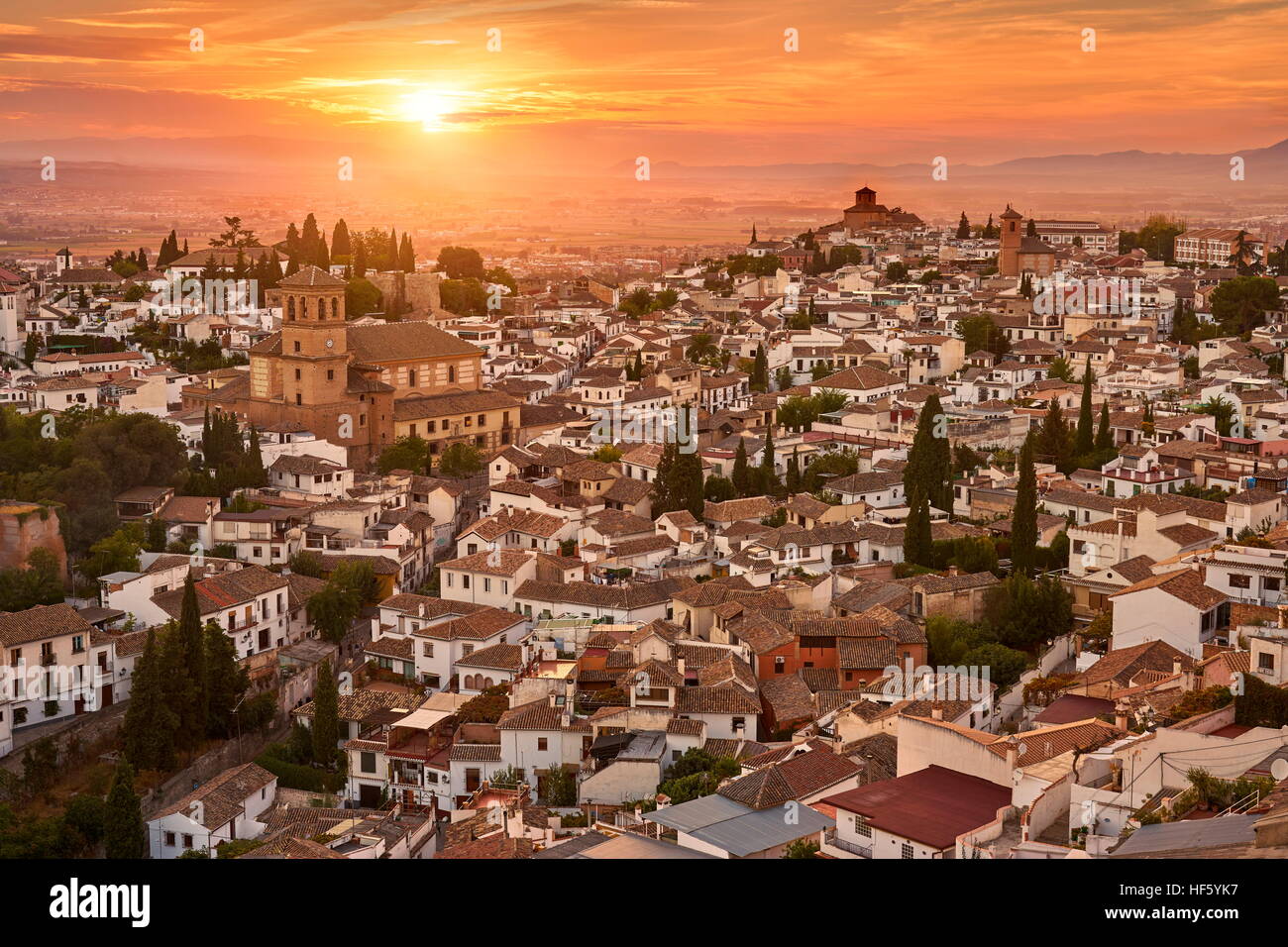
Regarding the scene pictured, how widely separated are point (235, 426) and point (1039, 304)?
12.5 meters

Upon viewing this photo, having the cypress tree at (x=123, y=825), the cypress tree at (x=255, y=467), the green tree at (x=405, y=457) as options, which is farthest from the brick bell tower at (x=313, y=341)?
the cypress tree at (x=123, y=825)

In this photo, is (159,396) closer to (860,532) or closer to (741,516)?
(741,516)

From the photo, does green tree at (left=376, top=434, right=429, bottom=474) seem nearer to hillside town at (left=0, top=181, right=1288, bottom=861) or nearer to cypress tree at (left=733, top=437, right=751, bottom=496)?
hillside town at (left=0, top=181, right=1288, bottom=861)

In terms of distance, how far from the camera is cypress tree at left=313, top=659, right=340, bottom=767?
875 centimetres

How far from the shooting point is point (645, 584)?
1066 centimetres

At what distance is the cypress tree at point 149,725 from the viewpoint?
28.5 ft

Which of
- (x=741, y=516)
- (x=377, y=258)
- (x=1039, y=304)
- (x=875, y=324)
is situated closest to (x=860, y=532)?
(x=741, y=516)

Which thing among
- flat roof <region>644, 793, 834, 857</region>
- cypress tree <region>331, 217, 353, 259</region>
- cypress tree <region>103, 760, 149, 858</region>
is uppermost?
cypress tree <region>331, 217, 353, 259</region>

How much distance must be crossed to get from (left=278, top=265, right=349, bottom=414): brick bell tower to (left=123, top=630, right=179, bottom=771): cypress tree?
7751mm
